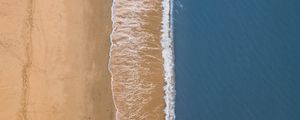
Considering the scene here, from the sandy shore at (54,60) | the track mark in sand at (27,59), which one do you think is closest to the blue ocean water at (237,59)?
the sandy shore at (54,60)

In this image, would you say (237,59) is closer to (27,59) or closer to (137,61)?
(137,61)

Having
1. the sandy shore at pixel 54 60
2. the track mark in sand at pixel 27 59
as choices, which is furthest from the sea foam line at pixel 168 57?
the track mark in sand at pixel 27 59

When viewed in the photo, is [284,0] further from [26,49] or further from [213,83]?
[26,49]

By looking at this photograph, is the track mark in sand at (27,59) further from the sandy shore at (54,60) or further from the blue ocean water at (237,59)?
the blue ocean water at (237,59)

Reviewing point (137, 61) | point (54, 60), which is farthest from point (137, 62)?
point (54, 60)

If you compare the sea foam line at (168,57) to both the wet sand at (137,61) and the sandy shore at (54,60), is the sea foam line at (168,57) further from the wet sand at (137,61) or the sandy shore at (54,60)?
the sandy shore at (54,60)

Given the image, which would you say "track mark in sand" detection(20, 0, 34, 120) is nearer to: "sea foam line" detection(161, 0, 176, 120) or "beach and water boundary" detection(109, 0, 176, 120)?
"beach and water boundary" detection(109, 0, 176, 120)

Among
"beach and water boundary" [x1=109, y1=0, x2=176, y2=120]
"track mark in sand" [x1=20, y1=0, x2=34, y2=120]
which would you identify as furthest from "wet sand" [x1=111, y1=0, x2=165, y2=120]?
"track mark in sand" [x1=20, y1=0, x2=34, y2=120]
